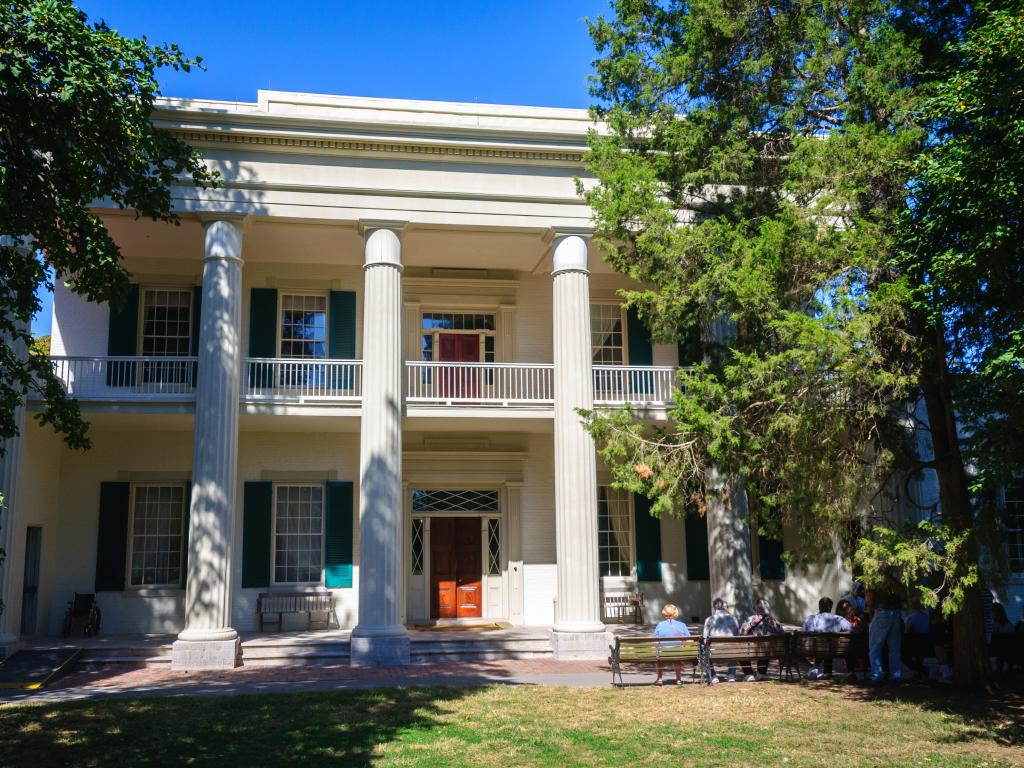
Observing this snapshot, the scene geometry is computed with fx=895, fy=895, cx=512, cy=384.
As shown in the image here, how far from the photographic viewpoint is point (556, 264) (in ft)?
54.2

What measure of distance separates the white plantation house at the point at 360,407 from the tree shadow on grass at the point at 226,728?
3481mm

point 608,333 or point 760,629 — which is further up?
Answer: point 608,333

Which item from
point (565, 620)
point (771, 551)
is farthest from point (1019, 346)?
point (771, 551)

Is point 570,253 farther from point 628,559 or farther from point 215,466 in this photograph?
point 215,466

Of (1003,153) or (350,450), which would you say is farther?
(350,450)

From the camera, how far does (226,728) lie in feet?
30.9

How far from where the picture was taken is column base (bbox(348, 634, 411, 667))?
14703mm

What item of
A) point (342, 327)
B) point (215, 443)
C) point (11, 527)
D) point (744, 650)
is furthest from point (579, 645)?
point (11, 527)

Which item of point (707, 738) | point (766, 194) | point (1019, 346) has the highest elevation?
point (766, 194)

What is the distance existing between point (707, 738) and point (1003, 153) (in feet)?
20.4

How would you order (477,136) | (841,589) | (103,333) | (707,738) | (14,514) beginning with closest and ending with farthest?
1. (707,738)
2. (14,514)
3. (477,136)
4. (103,333)
5. (841,589)

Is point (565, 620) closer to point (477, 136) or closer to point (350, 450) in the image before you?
point (350, 450)

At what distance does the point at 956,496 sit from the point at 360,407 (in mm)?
9974

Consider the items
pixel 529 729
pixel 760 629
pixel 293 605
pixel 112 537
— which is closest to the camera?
pixel 529 729
